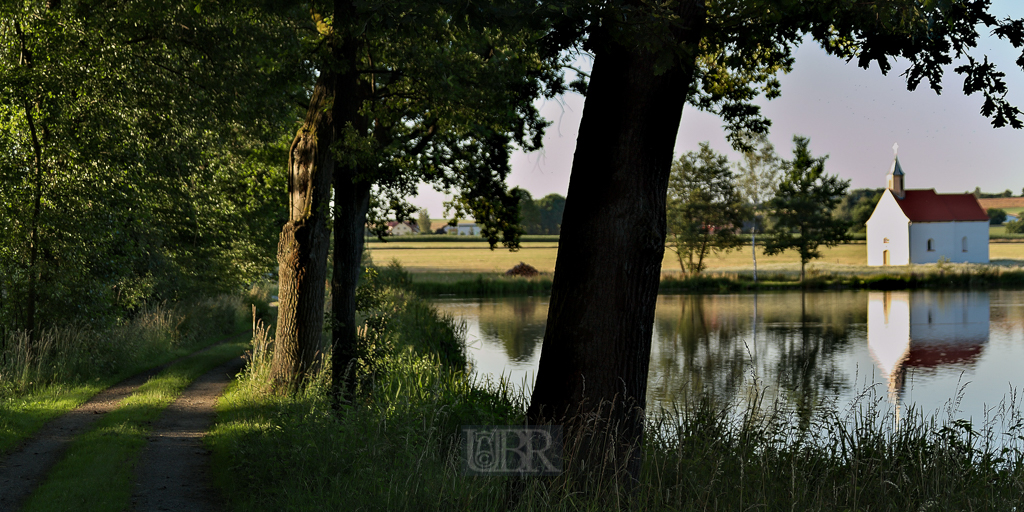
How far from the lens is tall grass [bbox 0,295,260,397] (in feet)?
40.5

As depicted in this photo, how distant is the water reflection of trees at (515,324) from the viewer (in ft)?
82.7

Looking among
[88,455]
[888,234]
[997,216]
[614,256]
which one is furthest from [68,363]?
[997,216]

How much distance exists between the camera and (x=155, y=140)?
15062 millimetres

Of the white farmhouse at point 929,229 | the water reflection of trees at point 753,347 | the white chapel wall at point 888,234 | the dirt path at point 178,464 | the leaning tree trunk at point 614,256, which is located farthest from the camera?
the white chapel wall at point 888,234

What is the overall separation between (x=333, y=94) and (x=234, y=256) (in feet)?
48.2

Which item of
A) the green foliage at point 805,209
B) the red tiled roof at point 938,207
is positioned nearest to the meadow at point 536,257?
the red tiled roof at point 938,207

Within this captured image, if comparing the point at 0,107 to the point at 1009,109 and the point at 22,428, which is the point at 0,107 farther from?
the point at 1009,109

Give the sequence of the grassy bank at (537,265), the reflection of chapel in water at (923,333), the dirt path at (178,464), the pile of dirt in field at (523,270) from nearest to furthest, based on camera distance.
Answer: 1. the dirt path at (178,464)
2. the reflection of chapel in water at (923,333)
3. the grassy bank at (537,265)
4. the pile of dirt in field at (523,270)

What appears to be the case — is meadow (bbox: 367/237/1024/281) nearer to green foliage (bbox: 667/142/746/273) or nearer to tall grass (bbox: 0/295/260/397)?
green foliage (bbox: 667/142/746/273)

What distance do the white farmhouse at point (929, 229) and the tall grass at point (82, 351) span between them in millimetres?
74625

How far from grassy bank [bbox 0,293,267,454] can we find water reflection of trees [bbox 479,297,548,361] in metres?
9.80

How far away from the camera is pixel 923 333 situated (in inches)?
1128

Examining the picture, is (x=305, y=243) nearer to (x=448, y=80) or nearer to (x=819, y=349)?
(x=448, y=80)

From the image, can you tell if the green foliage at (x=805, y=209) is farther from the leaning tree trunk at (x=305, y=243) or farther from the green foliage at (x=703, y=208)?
the leaning tree trunk at (x=305, y=243)
